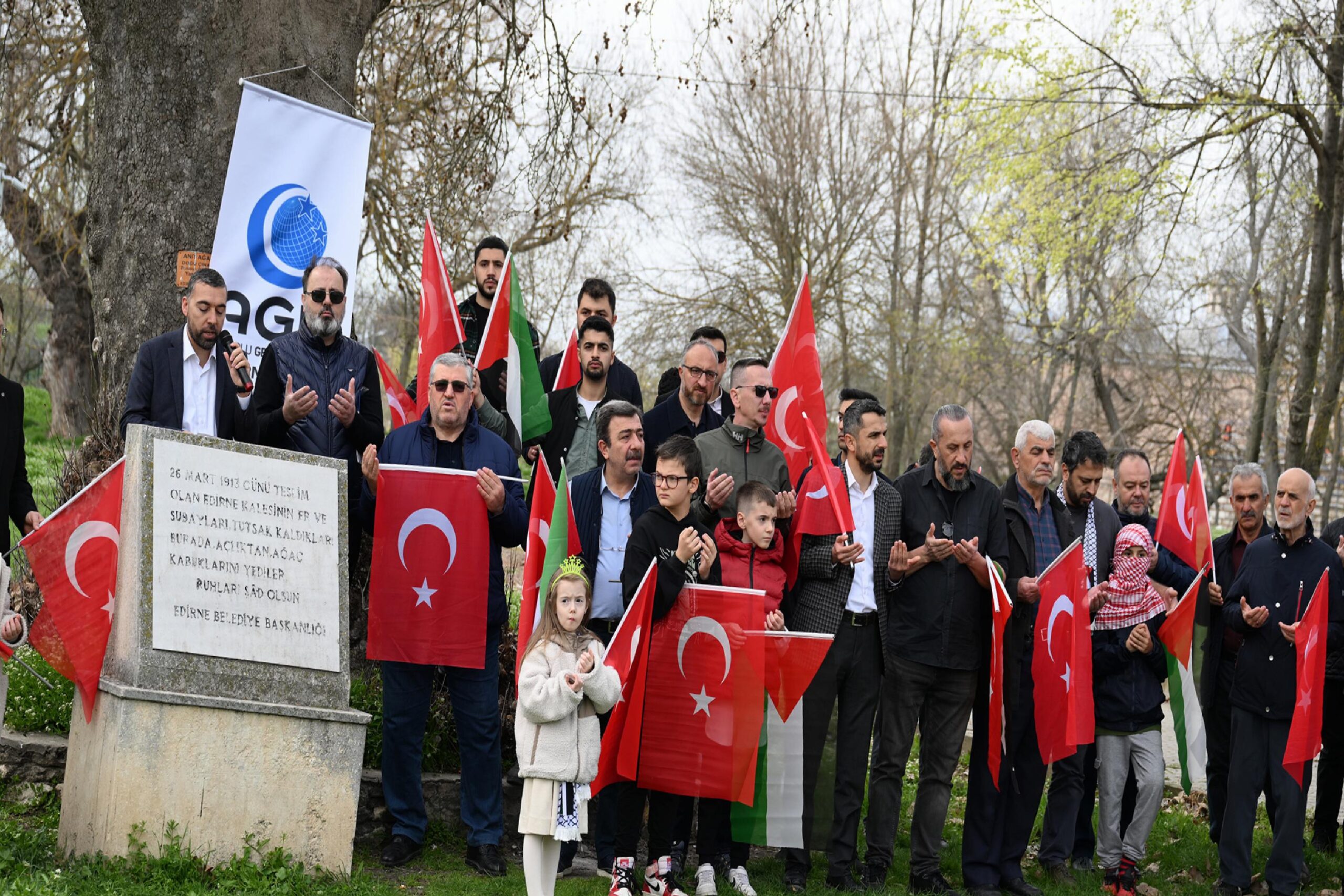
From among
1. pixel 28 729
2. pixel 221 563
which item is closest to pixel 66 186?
pixel 28 729

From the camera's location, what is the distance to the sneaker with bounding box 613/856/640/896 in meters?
6.56

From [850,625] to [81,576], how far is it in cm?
379

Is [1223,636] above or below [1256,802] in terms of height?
above

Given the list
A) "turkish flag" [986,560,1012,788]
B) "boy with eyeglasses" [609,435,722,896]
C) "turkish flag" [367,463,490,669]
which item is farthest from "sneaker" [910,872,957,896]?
"turkish flag" [367,463,490,669]

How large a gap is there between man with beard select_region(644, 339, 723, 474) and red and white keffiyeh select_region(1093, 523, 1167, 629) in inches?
96.8

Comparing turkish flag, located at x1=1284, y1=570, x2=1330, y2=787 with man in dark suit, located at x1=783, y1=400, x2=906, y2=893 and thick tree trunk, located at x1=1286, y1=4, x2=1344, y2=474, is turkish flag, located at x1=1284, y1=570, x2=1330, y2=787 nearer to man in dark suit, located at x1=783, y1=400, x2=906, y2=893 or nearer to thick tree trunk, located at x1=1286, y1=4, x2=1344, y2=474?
man in dark suit, located at x1=783, y1=400, x2=906, y2=893

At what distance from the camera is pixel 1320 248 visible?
1608 centimetres

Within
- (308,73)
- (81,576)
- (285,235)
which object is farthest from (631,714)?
(308,73)

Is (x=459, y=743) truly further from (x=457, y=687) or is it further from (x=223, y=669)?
(x=223, y=669)

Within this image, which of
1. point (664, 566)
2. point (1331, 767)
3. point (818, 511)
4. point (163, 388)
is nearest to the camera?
point (664, 566)

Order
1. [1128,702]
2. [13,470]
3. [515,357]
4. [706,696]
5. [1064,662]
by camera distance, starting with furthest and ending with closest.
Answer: [515,357] < [1128,702] < [1064,662] < [706,696] < [13,470]

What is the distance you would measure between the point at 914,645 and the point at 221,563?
3.54 meters

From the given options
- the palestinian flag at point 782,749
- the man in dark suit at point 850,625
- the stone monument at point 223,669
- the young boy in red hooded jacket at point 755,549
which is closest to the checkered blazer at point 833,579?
the man in dark suit at point 850,625

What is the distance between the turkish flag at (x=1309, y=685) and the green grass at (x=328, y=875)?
3.46ft
